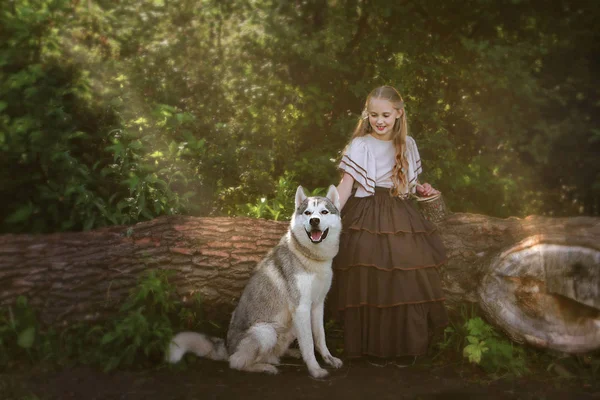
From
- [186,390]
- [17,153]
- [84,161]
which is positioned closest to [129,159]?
[84,161]

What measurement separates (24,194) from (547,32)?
728cm

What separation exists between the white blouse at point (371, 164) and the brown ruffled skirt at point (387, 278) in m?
0.10

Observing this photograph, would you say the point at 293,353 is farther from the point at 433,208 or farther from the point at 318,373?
the point at 433,208

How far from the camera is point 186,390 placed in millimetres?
4727

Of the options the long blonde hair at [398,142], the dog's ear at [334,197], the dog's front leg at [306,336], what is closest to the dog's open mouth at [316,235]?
the dog's ear at [334,197]

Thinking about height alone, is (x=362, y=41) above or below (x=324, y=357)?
above

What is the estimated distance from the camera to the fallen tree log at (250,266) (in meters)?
5.05

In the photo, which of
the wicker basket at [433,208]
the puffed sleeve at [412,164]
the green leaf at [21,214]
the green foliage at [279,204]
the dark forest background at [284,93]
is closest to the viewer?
the puffed sleeve at [412,164]

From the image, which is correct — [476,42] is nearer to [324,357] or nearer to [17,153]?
[324,357]

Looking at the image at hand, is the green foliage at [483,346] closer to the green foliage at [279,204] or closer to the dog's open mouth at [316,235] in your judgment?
the dog's open mouth at [316,235]

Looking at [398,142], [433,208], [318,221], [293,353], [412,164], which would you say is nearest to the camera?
[318,221]

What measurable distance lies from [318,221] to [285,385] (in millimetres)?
1400

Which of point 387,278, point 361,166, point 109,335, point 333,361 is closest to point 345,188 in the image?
point 361,166

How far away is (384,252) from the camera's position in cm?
522
